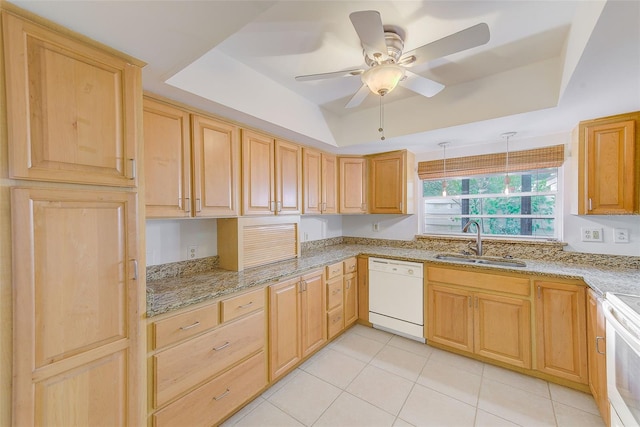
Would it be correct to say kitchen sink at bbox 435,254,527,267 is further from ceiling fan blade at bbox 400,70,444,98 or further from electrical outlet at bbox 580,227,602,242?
ceiling fan blade at bbox 400,70,444,98

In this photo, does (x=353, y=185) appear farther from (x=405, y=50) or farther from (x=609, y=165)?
(x=609, y=165)

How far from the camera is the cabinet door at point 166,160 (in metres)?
1.58

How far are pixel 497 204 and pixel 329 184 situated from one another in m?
1.93

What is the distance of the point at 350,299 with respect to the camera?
2.90 m

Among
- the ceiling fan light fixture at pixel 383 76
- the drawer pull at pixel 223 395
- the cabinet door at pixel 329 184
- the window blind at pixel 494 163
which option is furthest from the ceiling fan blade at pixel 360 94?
the drawer pull at pixel 223 395

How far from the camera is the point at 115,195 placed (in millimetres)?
1162

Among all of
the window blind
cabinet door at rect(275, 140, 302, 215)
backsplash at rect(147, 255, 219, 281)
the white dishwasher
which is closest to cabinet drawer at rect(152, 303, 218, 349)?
backsplash at rect(147, 255, 219, 281)

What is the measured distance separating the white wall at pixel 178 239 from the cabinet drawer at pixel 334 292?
116cm

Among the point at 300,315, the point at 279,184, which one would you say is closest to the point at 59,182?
the point at 279,184

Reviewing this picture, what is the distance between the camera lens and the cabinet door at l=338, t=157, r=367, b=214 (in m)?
3.25

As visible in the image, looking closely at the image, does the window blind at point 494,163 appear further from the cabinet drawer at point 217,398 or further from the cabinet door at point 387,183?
the cabinet drawer at point 217,398

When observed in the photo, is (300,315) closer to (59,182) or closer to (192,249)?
(192,249)

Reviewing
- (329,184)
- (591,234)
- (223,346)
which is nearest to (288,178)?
(329,184)

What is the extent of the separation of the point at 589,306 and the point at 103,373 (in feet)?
9.69
